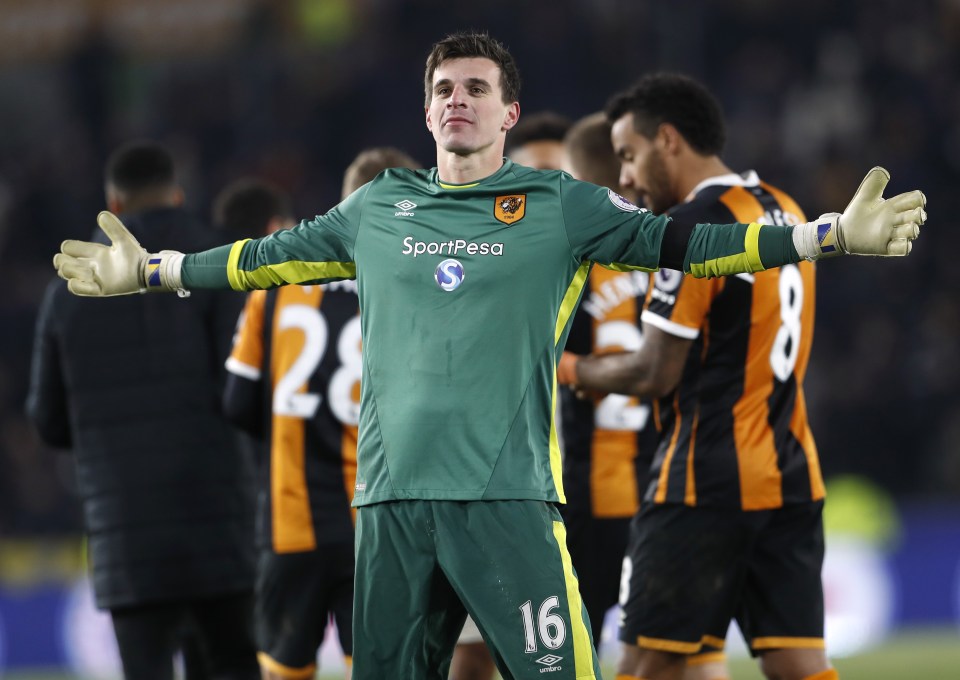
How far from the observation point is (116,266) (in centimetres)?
409

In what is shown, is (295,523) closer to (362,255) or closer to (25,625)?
(362,255)

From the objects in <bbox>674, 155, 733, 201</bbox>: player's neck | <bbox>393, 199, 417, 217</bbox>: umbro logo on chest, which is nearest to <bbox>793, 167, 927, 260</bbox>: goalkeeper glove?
A: <bbox>393, 199, 417, 217</bbox>: umbro logo on chest

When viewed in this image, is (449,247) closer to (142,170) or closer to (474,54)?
(474,54)

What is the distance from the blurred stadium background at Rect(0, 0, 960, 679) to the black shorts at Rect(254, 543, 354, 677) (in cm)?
496

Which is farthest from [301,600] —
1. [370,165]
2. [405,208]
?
[405,208]

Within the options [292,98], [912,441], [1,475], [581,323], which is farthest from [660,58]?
[581,323]

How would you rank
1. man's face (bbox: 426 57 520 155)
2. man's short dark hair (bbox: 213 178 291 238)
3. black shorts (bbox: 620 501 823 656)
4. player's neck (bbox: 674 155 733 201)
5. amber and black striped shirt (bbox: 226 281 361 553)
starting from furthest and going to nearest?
man's short dark hair (bbox: 213 178 291 238) < amber and black striped shirt (bbox: 226 281 361 553) < player's neck (bbox: 674 155 733 201) < black shorts (bbox: 620 501 823 656) < man's face (bbox: 426 57 520 155)

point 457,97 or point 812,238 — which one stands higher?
point 457,97

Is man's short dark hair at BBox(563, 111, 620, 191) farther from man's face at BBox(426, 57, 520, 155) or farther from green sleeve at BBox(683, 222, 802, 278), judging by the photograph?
green sleeve at BBox(683, 222, 802, 278)

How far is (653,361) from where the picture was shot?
194 inches

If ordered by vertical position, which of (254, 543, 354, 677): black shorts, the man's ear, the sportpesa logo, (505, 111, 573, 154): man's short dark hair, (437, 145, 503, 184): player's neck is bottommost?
(254, 543, 354, 677): black shorts

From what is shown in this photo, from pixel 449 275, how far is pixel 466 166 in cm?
32

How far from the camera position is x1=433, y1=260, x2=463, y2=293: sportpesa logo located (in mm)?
3898

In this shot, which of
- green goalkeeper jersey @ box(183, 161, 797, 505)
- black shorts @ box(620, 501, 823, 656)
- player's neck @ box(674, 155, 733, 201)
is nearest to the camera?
green goalkeeper jersey @ box(183, 161, 797, 505)
